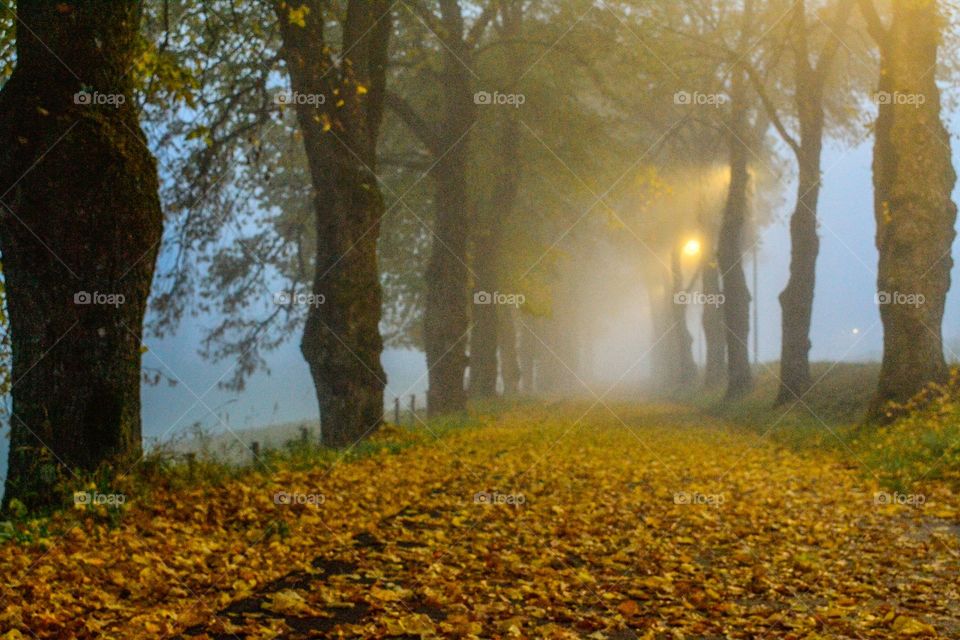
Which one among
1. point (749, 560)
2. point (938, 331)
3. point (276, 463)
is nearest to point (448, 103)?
point (938, 331)

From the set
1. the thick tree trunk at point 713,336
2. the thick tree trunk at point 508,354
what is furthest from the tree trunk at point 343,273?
the thick tree trunk at point 713,336

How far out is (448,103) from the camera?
25.2m

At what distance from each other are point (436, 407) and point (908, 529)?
15.8 meters

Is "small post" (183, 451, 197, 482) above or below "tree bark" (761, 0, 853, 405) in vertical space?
below

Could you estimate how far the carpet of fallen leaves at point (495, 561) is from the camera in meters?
6.11
